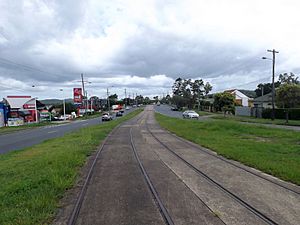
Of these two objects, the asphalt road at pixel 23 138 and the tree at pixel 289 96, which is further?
the tree at pixel 289 96

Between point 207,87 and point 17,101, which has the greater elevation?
point 207,87

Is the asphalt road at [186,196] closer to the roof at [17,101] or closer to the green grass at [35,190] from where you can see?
the green grass at [35,190]

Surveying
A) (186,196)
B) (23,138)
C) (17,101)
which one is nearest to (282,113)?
(23,138)

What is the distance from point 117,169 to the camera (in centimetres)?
1041

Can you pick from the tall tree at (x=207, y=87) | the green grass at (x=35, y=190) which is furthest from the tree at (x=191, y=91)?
the green grass at (x=35, y=190)

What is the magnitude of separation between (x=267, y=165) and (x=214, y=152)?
3.96 meters

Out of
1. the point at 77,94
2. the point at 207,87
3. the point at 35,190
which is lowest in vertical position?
the point at 35,190

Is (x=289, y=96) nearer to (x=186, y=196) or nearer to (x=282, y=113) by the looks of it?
(x=282, y=113)

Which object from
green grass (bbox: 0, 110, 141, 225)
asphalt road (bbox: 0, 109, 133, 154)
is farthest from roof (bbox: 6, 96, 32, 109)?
green grass (bbox: 0, 110, 141, 225)

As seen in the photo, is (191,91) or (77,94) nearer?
(77,94)

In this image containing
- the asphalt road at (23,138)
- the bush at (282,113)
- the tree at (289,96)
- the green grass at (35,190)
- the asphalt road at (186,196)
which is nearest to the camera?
the asphalt road at (186,196)

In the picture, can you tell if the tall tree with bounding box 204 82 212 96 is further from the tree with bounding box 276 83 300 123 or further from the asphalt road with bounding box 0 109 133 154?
the asphalt road with bounding box 0 109 133 154

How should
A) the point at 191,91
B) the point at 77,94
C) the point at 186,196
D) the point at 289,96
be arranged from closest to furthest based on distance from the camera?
the point at 186,196
the point at 289,96
the point at 77,94
the point at 191,91

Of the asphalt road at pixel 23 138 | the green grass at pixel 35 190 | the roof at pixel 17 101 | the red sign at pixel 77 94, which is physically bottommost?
the asphalt road at pixel 23 138
